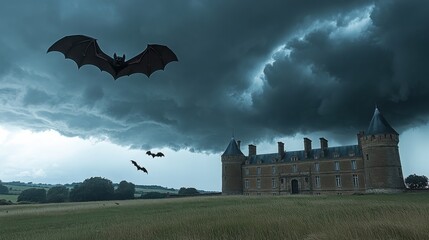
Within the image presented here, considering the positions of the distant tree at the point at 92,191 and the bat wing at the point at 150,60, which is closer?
the bat wing at the point at 150,60

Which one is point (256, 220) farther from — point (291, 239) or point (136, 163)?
point (136, 163)

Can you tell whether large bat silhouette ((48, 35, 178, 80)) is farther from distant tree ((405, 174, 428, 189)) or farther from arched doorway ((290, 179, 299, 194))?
distant tree ((405, 174, 428, 189))

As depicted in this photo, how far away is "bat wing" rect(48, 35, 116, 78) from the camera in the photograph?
9172mm

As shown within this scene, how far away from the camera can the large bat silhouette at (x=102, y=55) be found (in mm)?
9188

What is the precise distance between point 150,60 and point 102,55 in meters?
1.34

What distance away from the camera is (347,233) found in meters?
8.09

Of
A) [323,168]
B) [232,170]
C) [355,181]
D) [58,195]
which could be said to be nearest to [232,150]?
[232,170]

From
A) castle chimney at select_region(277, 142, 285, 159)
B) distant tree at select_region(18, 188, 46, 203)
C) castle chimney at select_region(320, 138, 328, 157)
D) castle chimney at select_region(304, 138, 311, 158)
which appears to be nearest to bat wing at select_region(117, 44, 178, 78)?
castle chimney at select_region(320, 138, 328, 157)

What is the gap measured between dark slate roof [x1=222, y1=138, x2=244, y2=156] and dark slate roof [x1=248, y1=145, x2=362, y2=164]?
2.67 metres

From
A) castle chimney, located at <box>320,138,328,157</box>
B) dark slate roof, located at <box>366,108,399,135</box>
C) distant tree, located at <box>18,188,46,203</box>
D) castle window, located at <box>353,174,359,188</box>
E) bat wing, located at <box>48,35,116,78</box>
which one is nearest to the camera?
bat wing, located at <box>48,35,116,78</box>

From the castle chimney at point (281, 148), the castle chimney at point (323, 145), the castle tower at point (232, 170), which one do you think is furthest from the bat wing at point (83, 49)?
the castle tower at point (232, 170)

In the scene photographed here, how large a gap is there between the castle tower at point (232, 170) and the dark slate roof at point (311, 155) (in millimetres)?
2486

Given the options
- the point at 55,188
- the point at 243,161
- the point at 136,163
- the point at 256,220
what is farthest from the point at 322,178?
the point at 55,188

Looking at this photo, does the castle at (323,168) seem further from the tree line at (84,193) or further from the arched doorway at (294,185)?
the tree line at (84,193)
